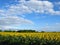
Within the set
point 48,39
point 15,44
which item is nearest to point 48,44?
point 48,39

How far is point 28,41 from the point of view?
77.3 feet

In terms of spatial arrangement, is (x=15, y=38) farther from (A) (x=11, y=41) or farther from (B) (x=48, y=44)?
(B) (x=48, y=44)

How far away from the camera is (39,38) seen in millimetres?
23719

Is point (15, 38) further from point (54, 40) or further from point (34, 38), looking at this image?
point (54, 40)

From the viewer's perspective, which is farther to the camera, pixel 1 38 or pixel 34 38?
pixel 1 38

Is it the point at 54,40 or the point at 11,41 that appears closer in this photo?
the point at 54,40

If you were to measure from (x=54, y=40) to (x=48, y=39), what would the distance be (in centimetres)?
70

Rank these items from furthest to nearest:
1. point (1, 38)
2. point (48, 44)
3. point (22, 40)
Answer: point (1, 38)
point (22, 40)
point (48, 44)

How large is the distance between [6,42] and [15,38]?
47.7 inches

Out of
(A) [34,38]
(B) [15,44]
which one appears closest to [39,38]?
(A) [34,38]

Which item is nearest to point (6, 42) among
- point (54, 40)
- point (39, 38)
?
point (39, 38)

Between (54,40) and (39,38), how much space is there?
1.71 metres

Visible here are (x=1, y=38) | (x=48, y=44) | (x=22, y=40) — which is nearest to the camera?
(x=48, y=44)

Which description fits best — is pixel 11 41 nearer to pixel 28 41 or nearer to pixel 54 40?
pixel 28 41
